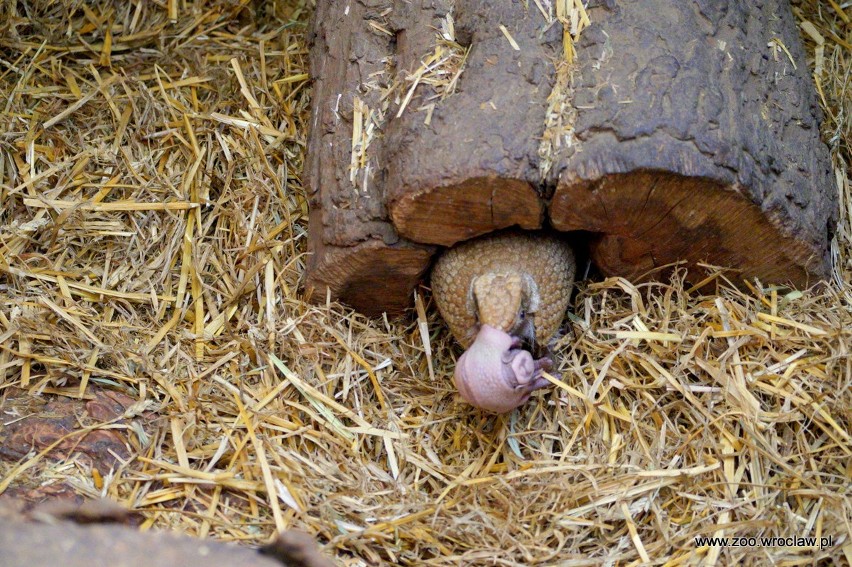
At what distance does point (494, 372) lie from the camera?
279 centimetres

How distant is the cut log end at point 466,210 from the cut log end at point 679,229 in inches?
4.1

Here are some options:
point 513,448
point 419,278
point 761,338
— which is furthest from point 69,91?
point 761,338


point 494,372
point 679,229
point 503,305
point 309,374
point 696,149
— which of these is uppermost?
point 696,149

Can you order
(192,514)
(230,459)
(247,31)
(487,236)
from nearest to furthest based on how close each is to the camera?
(192,514)
(230,459)
(487,236)
(247,31)

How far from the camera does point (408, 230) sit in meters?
2.94

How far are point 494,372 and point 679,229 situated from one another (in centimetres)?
78

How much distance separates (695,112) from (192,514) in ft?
6.50

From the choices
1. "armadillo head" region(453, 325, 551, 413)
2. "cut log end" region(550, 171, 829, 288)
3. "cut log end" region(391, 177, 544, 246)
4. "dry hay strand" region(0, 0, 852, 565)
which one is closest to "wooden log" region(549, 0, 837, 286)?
"cut log end" region(550, 171, 829, 288)

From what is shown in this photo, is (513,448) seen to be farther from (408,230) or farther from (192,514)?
(192,514)

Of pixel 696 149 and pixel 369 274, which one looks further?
pixel 369 274

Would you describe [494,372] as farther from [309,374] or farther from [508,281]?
[309,374]

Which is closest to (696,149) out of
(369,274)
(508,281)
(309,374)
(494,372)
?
(508,281)

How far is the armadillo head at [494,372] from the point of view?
2799mm

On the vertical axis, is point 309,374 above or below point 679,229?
below
